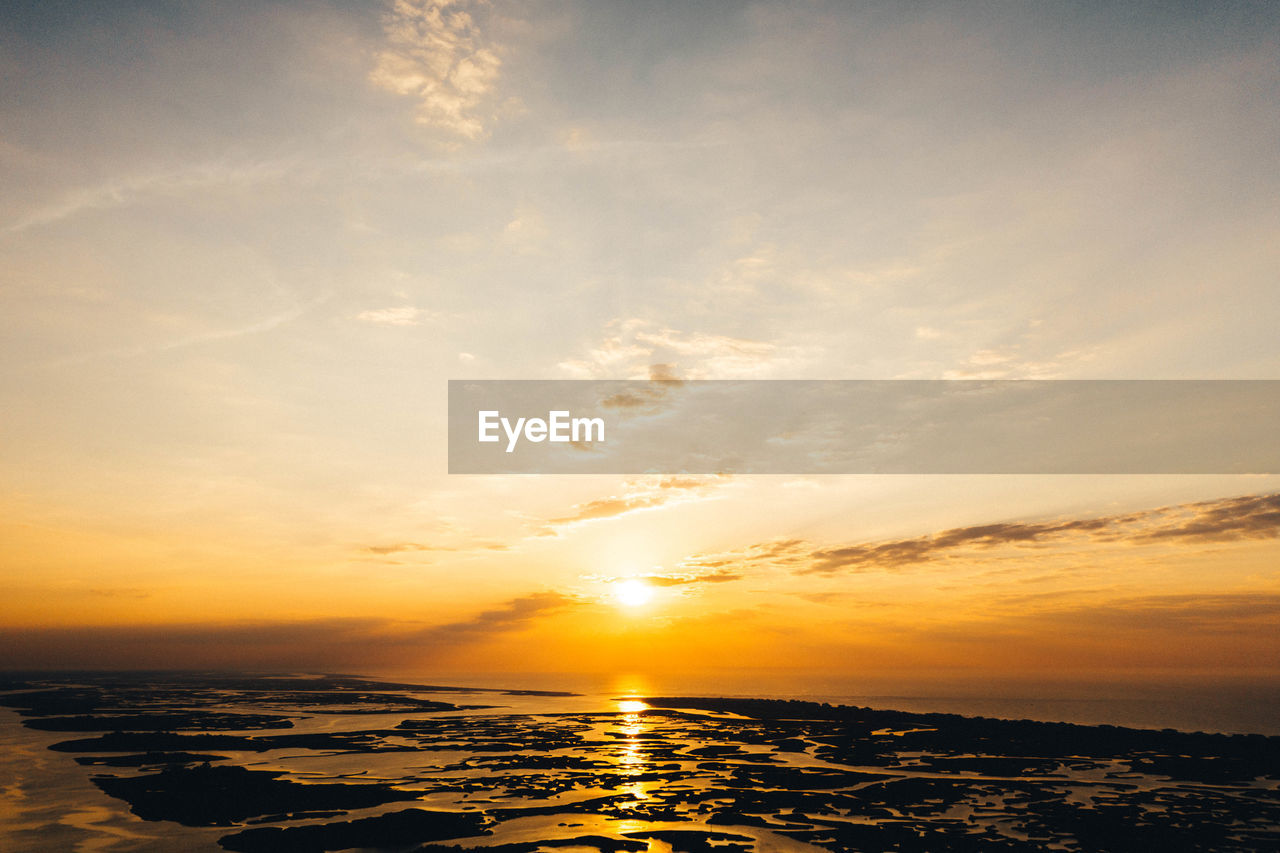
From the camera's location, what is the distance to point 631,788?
141ft

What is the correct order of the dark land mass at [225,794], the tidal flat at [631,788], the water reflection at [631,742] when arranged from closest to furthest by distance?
1. the tidal flat at [631,788]
2. the dark land mass at [225,794]
3. the water reflection at [631,742]

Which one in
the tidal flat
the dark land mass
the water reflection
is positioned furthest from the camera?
the water reflection

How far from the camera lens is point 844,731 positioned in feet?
248

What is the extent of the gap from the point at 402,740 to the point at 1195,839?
62039 millimetres

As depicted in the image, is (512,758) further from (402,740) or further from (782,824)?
(782,824)

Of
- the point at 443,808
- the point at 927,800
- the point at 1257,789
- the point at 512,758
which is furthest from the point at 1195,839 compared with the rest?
the point at 512,758

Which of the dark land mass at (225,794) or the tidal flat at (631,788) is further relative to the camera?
the dark land mass at (225,794)

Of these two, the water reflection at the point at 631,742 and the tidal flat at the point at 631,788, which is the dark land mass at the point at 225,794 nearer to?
the tidal flat at the point at 631,788

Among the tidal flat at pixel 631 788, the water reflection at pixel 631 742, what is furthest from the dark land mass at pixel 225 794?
the water reflection at pixel 631 742

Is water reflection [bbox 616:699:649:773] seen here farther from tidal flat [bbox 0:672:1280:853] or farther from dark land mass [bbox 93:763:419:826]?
dark land mass [bbox 93:763:419:826]

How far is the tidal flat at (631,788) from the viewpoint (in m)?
31.9

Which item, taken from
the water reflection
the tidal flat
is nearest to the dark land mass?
the tidal flat

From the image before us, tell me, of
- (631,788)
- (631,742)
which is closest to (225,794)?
(631,788)

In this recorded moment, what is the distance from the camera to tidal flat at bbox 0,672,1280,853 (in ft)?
105
